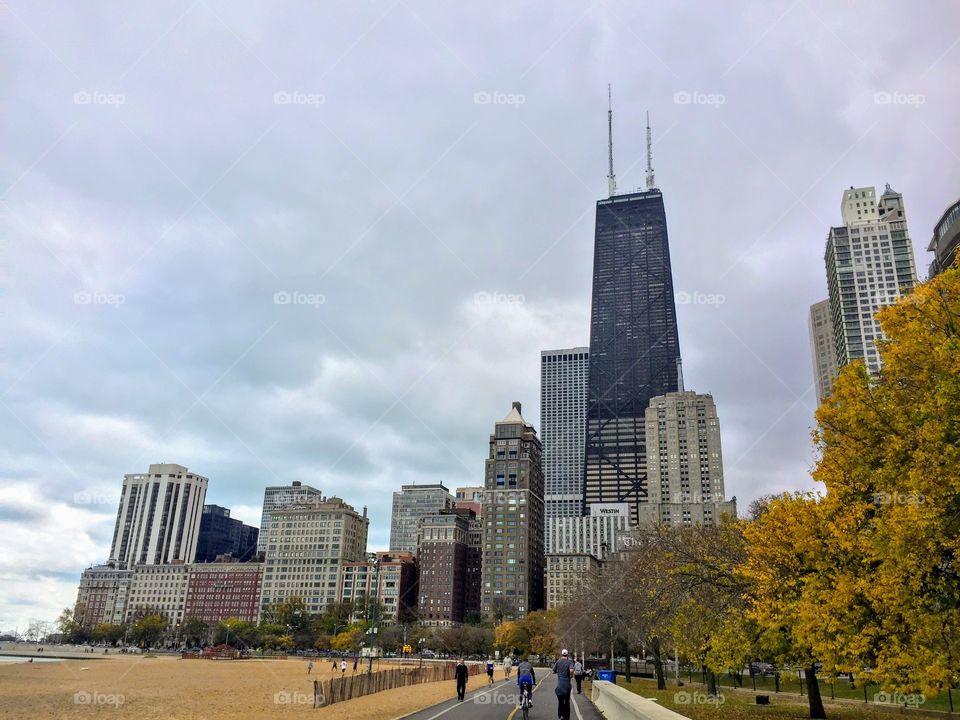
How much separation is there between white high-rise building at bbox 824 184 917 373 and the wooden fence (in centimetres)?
Result: 16546

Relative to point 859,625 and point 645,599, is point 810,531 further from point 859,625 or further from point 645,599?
point 645,599

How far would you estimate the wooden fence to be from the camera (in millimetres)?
31203

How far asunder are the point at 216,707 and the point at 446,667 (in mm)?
31114

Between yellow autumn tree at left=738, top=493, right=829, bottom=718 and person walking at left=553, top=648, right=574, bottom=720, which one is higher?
yellow autumn tree at left=738, top=493, right=829, bottom=718

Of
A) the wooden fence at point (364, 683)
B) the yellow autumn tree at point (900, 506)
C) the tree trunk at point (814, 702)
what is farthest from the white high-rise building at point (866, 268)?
the yellow autumn tree at point (900, 506)

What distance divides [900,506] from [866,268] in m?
197

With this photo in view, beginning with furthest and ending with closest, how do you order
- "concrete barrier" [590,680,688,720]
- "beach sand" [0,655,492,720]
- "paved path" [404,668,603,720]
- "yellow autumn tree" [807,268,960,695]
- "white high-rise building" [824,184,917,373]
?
"white high-rise building" [824,184,917,373], "beach sand" [0,655,492,720], "paved path" [404,668,603,720], "yellow autumn tree" [807,268,960,695], "concrete barrier" [590,680,688,720]

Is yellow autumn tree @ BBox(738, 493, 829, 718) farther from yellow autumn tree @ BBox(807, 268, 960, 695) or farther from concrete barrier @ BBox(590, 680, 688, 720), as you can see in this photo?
concrete barrier @ BBox(590, 680, 688, 720)

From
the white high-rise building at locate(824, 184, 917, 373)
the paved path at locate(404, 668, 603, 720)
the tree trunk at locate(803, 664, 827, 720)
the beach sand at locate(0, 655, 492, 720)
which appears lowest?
the beach sand at locate(0, 655, 492, 720)

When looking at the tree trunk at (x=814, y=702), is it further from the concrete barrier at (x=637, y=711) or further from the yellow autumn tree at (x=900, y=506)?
the concrete barrier at (x=637, y=711)

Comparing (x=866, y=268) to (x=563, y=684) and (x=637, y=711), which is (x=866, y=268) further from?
(x=637, y=711)

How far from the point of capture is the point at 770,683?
61.9m

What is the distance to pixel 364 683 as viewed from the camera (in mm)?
38000

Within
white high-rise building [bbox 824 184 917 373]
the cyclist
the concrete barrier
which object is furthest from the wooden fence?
white high-rise building [bbox 824 184 917 373]
